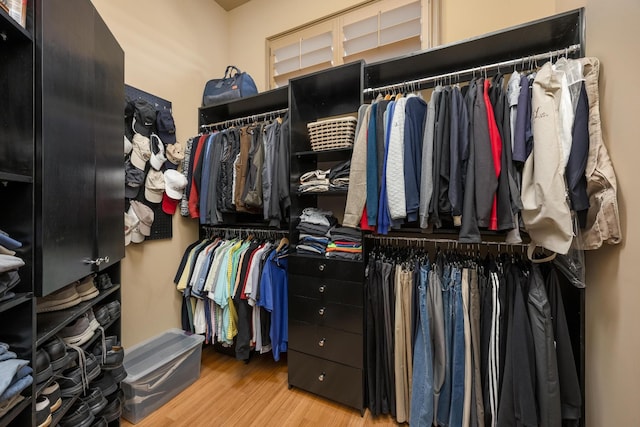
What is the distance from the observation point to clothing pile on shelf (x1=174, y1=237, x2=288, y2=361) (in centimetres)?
187

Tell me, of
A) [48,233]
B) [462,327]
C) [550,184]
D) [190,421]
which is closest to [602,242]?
[550,184]

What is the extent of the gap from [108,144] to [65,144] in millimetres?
344

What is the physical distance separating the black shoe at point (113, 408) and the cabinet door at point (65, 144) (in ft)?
2.58

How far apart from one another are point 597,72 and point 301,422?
2316 millimetres

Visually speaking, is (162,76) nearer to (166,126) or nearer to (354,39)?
(166,126)

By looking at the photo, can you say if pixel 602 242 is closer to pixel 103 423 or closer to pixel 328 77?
pixel 328 77

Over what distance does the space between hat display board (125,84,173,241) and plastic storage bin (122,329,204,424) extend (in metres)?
0.81

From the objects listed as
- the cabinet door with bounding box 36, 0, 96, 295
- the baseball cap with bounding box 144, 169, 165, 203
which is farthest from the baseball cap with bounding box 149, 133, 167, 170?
the cabinet door with bounding box 36, 0, 96, 295

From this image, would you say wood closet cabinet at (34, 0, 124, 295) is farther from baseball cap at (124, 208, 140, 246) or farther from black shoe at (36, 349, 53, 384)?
baseball cap at (124, 208, 140, 246)

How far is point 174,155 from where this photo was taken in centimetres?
212

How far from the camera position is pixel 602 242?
1012 mm

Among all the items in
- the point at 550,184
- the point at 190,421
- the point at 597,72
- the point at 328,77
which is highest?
the point at 328,77

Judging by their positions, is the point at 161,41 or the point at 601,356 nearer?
the point at 601,356

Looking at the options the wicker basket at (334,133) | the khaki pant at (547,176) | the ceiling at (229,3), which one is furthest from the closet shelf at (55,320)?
the ceiling at (229,3)
